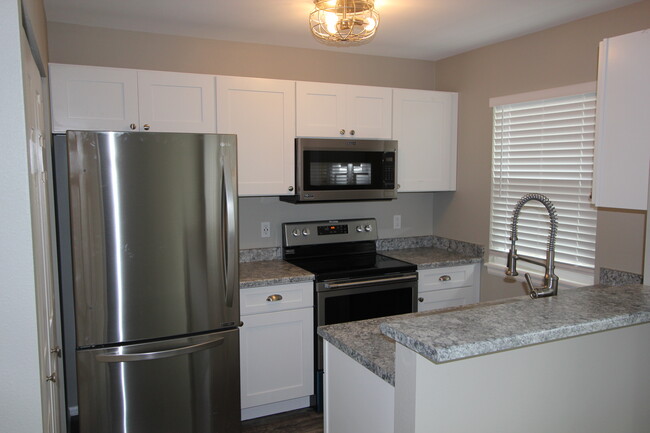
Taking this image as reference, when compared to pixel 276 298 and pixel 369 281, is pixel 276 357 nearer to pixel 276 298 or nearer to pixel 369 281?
pixel 276 298

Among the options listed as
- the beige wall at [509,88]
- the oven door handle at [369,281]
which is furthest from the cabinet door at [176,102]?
the beige wall at [509,88]

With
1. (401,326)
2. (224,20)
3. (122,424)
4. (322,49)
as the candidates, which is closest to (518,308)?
(401,326)

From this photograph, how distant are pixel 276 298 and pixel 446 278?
4.20ft

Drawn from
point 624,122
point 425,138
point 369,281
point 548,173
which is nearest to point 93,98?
point 369,281

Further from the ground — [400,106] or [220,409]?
[400,106]

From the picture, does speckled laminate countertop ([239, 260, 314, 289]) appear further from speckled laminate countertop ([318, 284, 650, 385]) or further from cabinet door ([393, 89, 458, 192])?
speckled laminate countertop ([318, 284, 650, 385])

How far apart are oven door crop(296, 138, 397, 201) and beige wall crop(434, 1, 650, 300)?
64cm

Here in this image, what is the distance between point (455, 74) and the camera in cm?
378

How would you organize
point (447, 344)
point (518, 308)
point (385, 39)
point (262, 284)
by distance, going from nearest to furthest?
point (447, 344)
point (518, 308)
point (262, 284)
point (385, 39)

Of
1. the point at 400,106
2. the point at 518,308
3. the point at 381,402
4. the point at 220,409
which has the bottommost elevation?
the point at 220,409

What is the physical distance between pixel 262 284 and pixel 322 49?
177cm

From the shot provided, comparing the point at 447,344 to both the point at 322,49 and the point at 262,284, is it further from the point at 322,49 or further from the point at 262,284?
the point at 322,49

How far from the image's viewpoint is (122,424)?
2449mm

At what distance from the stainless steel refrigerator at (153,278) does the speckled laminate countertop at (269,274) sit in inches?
9.6
